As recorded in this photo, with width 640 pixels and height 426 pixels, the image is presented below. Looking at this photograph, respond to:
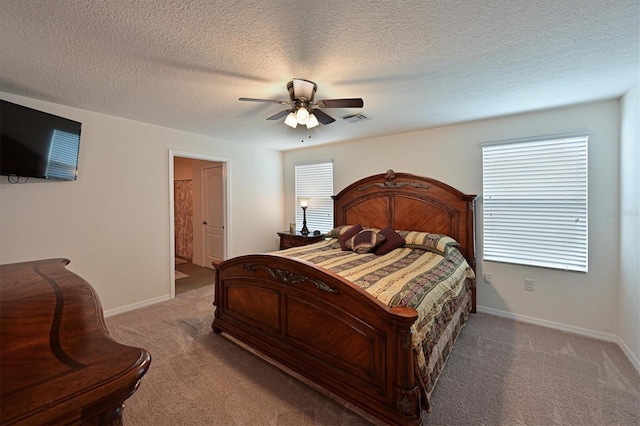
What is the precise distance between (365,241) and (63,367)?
2950 millimetres

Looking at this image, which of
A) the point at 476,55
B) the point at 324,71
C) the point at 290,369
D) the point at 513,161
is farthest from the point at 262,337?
the point at 513,161

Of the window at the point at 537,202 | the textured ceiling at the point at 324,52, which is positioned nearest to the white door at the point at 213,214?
the textured ceiling at the point at 324,52

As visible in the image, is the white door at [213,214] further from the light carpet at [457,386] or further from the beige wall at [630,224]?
the beige wall at [630,224]

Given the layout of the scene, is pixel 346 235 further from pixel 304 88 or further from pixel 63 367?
pixel 63 367

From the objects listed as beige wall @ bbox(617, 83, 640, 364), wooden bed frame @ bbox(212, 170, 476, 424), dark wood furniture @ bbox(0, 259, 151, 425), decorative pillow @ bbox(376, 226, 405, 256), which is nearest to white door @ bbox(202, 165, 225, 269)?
wooden bed frame @ bbox(212, 170, 476, 424)

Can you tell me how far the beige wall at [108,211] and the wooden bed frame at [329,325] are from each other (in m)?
1.48

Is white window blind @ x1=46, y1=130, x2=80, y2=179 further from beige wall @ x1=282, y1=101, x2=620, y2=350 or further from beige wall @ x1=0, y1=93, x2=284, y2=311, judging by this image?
beige wall @ x1=282, y1=101, x2=620, y2=350

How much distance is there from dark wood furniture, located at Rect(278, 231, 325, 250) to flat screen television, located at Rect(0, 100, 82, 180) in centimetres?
295

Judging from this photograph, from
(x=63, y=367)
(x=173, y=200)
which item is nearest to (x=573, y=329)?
(x=63, y=367)

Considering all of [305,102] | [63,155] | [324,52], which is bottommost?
[63,155]

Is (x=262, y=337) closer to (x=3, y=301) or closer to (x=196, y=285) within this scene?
(x=3, y=301)

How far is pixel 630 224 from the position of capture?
2459 mm

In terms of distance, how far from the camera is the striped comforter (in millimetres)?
1802

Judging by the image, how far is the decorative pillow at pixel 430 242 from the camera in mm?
3166
